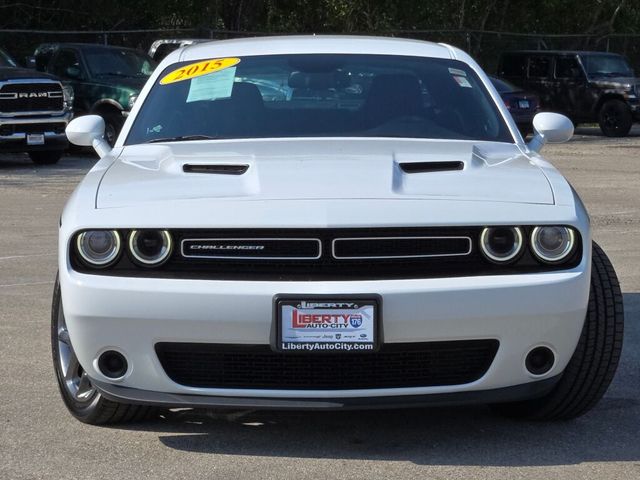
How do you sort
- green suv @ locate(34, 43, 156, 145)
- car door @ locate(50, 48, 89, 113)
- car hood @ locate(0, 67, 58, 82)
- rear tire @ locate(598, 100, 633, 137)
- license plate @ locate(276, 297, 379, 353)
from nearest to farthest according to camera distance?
license plate @ locate(276, 297, 379, 353)
car hood @ locate(0, 67, 58, 82)
green suv @ locate(34, 43, 156, 145)
car door @ locate(50, 48, 89, 113)
rear tire @ locate(598, 100, 633, 137)

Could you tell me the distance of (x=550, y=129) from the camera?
6.14 metres

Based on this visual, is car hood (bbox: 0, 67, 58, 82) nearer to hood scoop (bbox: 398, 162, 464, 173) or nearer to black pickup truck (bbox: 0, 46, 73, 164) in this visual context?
black pickup truck (bbox: 0, 46, 73, 164)

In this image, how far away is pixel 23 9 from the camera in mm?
31203

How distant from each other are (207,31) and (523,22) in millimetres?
12290

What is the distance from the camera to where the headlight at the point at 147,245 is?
4.66 meters

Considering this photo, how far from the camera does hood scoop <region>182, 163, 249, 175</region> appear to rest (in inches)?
200

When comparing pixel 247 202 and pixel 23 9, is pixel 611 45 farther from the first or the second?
pixel 247 202

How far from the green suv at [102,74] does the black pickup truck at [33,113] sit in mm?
1443

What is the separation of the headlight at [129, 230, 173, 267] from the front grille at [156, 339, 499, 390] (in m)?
0.30

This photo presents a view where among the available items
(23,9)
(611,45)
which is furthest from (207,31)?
(611,45)

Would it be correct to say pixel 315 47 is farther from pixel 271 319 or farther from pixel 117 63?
pixel 117 63

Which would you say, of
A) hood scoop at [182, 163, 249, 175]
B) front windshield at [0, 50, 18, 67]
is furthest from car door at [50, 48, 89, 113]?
hood scoop at [182, 163, 249, 175]

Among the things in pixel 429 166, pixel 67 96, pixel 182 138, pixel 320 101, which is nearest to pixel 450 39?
pixel 67 96

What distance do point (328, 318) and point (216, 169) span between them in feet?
3.12
